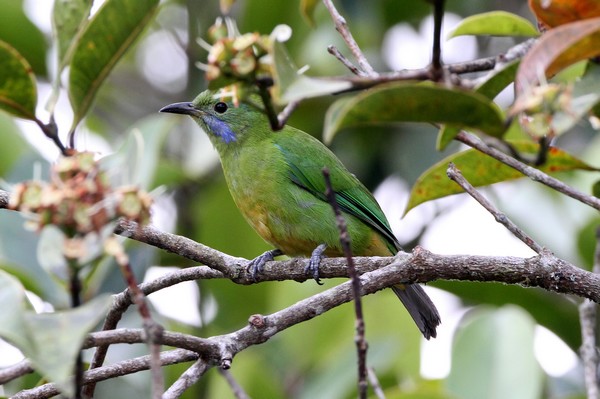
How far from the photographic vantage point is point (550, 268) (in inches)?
105

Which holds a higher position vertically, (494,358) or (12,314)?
(494,358)

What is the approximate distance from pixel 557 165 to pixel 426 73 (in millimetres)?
1221

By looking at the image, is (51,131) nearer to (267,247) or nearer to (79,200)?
(79,200)

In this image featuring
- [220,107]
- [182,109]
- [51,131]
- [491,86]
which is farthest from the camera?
[220,107]

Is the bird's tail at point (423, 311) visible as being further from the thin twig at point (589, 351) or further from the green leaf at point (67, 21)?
the green leaf at point (67, 21)

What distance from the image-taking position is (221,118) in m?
4.81

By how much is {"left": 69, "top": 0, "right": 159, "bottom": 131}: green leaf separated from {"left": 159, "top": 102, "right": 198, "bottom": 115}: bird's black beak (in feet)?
5.94

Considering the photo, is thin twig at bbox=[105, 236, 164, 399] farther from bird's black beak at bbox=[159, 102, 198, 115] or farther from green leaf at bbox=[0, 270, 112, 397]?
bird's black beak at bbox=[159, 102, 198, 115]

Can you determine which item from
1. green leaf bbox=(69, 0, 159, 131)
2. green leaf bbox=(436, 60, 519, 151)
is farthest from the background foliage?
green leaf bbox=(436, 60, 519, 151)

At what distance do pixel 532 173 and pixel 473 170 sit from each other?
21.3 inches

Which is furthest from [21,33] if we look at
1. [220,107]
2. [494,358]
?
[494,358]

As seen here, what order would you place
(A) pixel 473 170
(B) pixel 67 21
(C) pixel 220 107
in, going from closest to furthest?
(B) pixel 67 21 < (A) pixel 473 170 < (C) pixel 220 107

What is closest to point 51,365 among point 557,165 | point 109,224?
point 109,224

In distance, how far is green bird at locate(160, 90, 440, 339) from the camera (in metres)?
4.15
